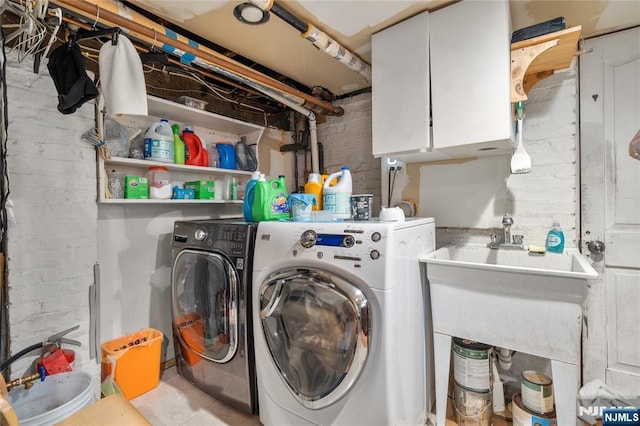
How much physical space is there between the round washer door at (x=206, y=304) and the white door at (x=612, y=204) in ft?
7.22

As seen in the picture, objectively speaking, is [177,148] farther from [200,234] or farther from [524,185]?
[524,185]

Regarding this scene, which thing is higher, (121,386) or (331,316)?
(331,316)

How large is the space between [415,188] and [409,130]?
654mm

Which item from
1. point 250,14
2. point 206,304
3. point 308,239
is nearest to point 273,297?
point 308,239

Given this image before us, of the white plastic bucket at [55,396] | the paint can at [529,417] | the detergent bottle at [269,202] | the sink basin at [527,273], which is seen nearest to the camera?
the sink basin at [527,273]

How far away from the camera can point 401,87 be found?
1.78m

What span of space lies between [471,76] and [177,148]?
192cm

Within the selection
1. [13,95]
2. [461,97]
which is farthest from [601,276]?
[13,95]

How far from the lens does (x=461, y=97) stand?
158 centimetres

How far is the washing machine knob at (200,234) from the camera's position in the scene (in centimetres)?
190

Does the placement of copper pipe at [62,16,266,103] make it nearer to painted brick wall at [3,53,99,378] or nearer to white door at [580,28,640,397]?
painted brick wall at [3,53,99,378]

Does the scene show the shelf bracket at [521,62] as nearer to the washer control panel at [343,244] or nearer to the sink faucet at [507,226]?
the sink faucet at [507,226]

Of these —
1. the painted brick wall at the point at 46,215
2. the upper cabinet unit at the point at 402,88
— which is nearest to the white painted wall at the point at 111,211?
the painted brick wall at the point at 46,215

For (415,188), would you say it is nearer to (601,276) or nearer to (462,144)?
(462,144)
